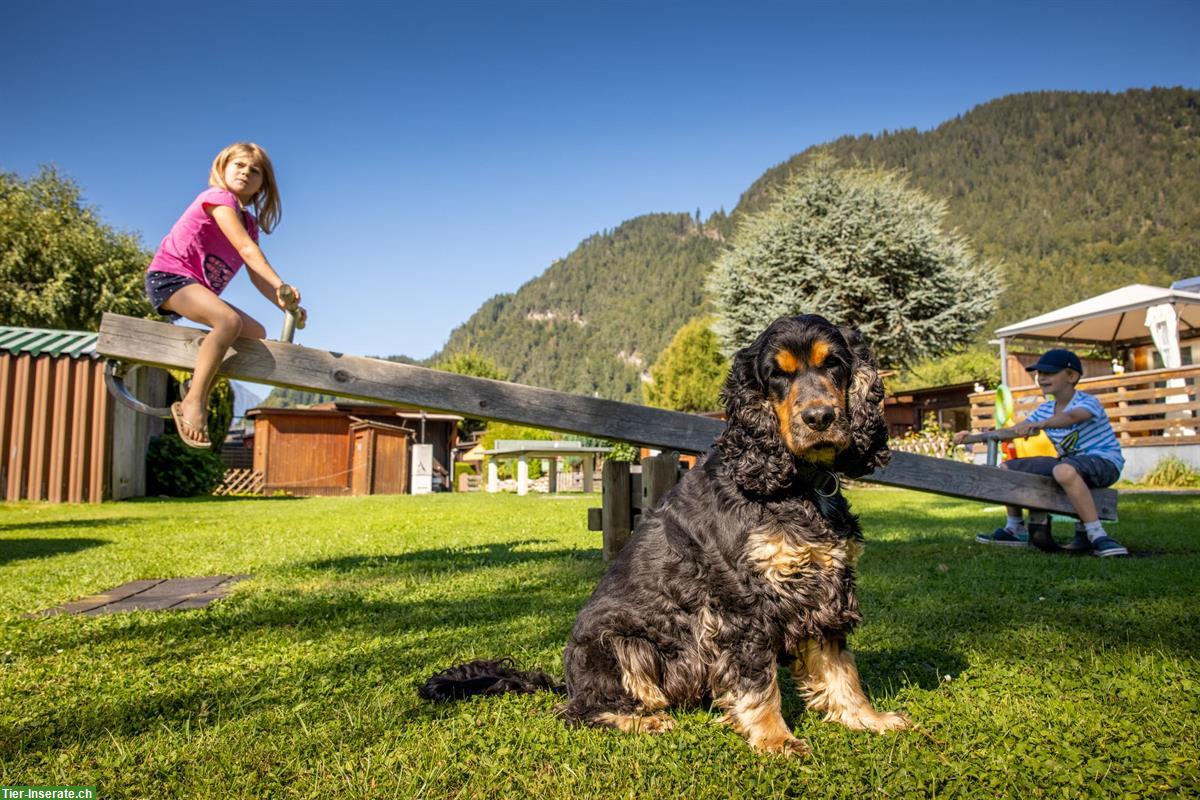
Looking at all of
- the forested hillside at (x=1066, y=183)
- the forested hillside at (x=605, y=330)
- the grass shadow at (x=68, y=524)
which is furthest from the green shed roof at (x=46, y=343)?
the forested hillside at (x=605, y=330)

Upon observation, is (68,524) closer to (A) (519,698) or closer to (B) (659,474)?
(B) (659,474)

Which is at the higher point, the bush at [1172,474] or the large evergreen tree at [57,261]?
the large evergreen tree at [57,261]

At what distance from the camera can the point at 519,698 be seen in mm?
3039

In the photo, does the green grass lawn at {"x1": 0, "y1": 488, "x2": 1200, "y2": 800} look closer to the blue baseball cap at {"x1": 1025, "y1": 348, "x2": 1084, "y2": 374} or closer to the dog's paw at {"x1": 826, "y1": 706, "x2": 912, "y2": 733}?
the dog's paw at {"x1": 826, "y1": 706, "x2": 912, "y2": 733}

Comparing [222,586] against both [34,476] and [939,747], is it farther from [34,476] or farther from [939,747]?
[34,476]

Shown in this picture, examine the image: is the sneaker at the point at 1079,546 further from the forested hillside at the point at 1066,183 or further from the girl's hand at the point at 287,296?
the forested hillside at the point at 1066,183

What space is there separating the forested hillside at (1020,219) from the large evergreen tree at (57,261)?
34.2 meters

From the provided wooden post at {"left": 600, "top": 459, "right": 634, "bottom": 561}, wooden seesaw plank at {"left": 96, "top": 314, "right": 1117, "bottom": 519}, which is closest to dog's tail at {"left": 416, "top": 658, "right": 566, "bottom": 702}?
wooden seesaw plank at {"left": 96, "top": 314, "right": 1117, "bottom": 519}

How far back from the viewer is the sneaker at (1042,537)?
23.7 ft

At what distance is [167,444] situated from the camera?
19266mm

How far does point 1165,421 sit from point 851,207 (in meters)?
11.8

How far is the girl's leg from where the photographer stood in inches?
189

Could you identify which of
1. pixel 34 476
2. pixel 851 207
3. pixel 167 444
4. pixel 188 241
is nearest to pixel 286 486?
pixel 167 444

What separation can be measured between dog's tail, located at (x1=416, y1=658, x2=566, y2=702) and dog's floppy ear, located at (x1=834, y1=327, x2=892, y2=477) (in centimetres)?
157
